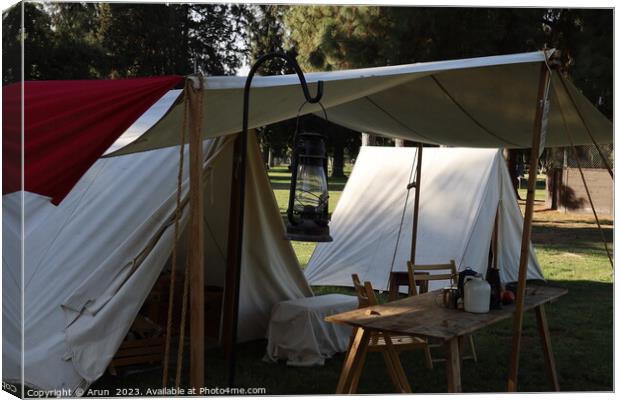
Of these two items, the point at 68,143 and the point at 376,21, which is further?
the point at 376,21

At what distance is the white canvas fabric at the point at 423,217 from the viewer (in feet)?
21.6

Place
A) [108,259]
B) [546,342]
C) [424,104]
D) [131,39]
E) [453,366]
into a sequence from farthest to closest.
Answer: [131,39], [424,104], [108,259], [546,342], [453,366]

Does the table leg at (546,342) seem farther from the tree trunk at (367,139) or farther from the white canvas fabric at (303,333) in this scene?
the tree trunk at (367,139)

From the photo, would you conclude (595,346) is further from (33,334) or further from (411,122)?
(33,334)

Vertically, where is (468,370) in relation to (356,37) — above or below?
below

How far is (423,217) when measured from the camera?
688 cm

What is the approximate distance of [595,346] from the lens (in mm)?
4984

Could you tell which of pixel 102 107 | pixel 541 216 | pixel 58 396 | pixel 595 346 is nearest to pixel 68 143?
pixel 102 107

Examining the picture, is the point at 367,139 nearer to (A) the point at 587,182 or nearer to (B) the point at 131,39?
(A) the point at 587,182

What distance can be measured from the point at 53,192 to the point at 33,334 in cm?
193

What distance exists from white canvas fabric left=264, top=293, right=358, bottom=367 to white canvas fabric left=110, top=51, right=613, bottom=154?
1256mm

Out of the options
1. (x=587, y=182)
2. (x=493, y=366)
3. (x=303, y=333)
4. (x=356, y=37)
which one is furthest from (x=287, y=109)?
(x=587, y=182)

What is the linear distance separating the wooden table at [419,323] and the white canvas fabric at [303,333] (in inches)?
32.4

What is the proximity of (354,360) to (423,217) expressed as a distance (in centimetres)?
379
